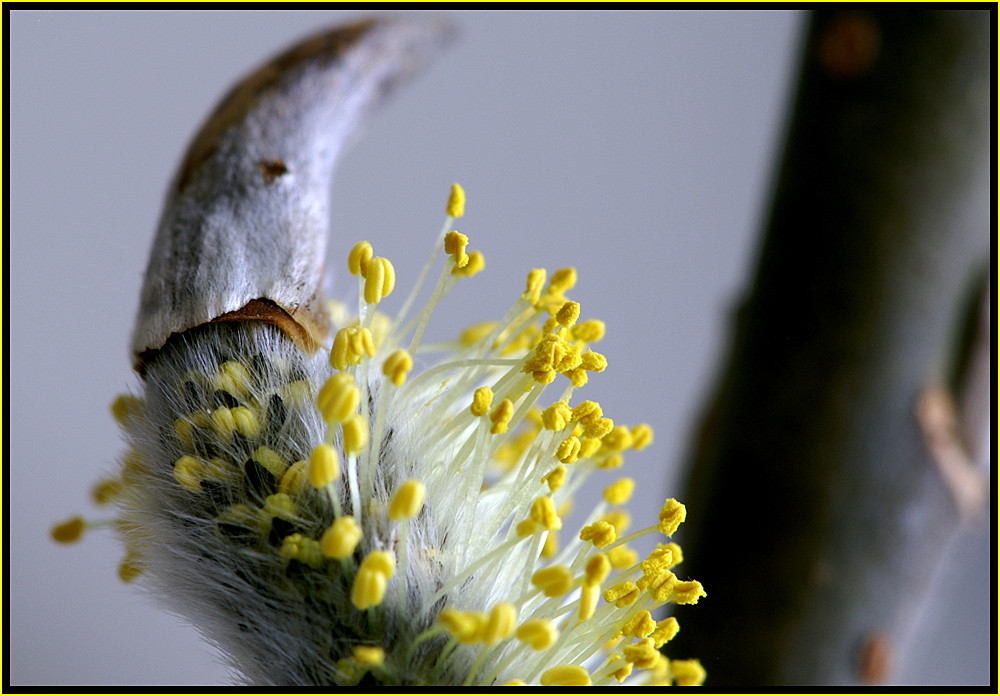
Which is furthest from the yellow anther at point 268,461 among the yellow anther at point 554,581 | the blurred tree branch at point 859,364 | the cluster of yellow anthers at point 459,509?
the blurred tree branch at point 859,364

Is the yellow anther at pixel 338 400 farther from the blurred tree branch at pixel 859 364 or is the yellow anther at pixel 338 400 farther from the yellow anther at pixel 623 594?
the blurred tree branch at pixel 859 364

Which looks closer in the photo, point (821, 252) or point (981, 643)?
point (821, 252)

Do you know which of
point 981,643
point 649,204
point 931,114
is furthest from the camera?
point 649,204

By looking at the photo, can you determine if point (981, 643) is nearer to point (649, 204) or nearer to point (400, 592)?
point (649, 204)

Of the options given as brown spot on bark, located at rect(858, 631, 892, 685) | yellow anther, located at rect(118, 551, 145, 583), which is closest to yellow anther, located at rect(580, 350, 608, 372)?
yellow anther, located at rect(118, 551, 145, 583)

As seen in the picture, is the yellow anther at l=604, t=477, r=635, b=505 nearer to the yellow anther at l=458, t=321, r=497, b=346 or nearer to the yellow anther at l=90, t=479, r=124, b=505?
the yellow anther at l=458, t=321, r=497, b=346

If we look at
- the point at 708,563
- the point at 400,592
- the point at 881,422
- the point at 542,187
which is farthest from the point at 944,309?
the point at 542,187
